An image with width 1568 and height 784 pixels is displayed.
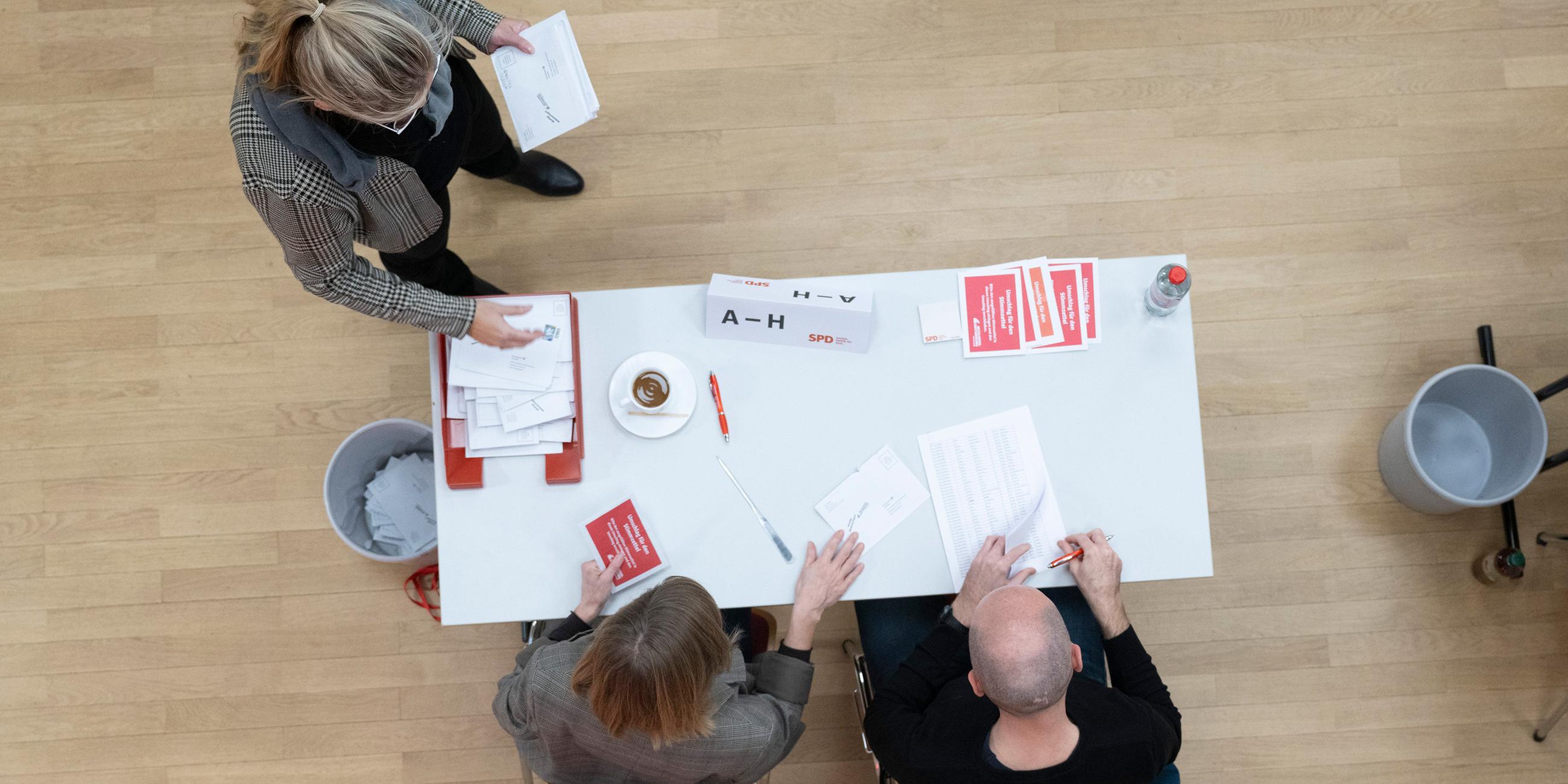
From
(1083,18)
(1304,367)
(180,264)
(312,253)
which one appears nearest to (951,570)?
(312,253)

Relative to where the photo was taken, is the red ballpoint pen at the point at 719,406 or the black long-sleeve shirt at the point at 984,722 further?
the red ballpoint pen at the point at 719,406

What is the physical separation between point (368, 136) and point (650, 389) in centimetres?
70

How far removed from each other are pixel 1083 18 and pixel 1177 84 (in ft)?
1.18

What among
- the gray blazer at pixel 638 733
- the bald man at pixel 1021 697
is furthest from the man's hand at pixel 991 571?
the gray blazer at pixel 638 733

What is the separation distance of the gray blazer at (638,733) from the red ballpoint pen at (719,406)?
0.45 m

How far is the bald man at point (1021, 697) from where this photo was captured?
1704mm

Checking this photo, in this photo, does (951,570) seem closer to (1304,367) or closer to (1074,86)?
(1304,367)

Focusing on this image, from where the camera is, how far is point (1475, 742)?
8.55ft

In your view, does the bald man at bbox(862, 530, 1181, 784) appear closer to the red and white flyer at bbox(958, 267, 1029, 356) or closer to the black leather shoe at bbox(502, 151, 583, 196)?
the red and white flyer at bbox(958, 267, 1029, 356)

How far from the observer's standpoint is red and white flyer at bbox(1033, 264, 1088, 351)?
1.91m

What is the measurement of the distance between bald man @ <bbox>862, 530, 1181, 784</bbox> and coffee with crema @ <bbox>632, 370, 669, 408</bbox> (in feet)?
2.37

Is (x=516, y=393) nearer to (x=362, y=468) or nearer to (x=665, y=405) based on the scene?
(x=665, y=405)

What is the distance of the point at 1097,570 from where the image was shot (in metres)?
1.83

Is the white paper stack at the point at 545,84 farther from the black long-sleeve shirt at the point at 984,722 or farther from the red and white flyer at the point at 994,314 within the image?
the black long-sleeve shirt at the point at 984,722
